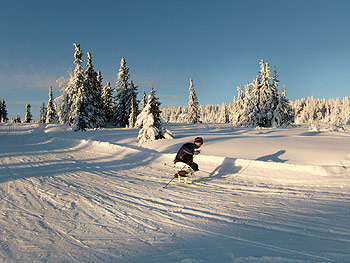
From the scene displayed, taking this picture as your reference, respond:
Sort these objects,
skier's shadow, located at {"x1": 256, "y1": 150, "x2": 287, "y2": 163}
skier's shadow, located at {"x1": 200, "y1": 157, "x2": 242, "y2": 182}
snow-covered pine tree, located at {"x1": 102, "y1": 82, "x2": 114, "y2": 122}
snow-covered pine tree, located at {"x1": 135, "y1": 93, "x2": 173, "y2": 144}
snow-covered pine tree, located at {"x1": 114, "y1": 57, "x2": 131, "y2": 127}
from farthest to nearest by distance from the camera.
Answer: snow-covered pine tree, located at {"x1": 102, "y1": 82, "x2": 114, "y2": 122}
snow-covered pine tree, located at {"x1": 114, "y1": 57, "x2": 131, "y2": 127}
snow-covered pine tree, located at {"x1": 135, "y1": 93, "x2": 173, "y2": 144}
skier's shadow, located at {"x1": 256, "y1": 150, "x2": 287, "y2": 163}
skier's shadow, located at {"x1": 200, "y1": 157, "x2": 242, "y2": 182}

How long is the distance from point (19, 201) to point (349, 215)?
778 centimetres

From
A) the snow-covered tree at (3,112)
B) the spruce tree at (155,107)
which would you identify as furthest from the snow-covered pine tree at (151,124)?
the snow-covered tree at (3,112)

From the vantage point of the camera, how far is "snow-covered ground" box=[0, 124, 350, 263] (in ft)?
10.6

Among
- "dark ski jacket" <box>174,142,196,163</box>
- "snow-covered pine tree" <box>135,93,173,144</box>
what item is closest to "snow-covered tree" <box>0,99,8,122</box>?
"snow-covered pine tree" <box>135,93,173,144</box>

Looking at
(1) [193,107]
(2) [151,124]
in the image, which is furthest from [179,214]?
(1) [193,107]

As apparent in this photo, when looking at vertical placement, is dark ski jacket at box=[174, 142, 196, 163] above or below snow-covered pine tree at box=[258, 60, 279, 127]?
below

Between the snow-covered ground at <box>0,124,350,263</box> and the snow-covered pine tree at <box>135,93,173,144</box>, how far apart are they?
7.97m

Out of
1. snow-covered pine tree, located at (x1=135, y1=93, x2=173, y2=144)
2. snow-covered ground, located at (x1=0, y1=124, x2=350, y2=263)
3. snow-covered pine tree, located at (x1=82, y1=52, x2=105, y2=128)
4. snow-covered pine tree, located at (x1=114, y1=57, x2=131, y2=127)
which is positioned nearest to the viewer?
snow-covered ground, located at (x1=0, y1=124, x2=350, y2=263)

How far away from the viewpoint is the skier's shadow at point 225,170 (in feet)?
27.2

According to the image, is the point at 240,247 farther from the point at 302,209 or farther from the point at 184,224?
the point at 302,209

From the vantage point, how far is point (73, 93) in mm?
39000

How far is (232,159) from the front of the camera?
9.62 meters

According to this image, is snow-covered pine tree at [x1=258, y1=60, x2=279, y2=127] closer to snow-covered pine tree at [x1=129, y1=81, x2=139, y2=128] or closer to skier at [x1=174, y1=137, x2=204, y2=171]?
snow-covered pine tree at [x1=129, y1=81, x2=139, y2=128]

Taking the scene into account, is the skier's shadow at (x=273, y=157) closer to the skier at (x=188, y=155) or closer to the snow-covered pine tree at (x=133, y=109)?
the skier at (x=188, y=155)
